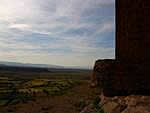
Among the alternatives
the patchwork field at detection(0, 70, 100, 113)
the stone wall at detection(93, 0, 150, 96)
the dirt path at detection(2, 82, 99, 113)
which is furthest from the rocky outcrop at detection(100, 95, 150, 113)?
the dirt path at detection(2, 82, 99, 113)

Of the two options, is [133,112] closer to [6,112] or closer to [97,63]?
[97,63]

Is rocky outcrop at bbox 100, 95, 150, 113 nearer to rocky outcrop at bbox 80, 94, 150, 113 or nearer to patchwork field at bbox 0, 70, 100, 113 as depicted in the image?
rocky outcrop at bbox 80, 94, 150, 113

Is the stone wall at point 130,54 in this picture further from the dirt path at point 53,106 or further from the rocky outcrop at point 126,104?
the dirt path at point 53,106

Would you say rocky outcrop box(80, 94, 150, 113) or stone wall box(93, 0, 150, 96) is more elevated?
stone wall box(93, 0, 150, 96)

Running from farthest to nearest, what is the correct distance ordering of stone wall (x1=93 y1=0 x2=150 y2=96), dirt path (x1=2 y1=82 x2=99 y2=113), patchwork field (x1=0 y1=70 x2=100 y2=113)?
1. patchwork field (x1=0 y1=70 x2=100 y2=113)
2. dirt path (x1=2 y1=82 x2=99 y2=113)
3. stone wall (x1=93 y1=0 x2=150 y2=96)

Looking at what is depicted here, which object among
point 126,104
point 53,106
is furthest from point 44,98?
point 126,104

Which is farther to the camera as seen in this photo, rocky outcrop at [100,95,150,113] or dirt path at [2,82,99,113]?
dirt path at [2,82,99,113]

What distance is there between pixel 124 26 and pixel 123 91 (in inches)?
49.3

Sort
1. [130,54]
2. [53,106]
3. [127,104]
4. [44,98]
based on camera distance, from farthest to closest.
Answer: [44,98] → [53,106] → [130,54] → [127,104]

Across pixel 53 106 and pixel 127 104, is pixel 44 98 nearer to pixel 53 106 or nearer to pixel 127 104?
pixel 53 106

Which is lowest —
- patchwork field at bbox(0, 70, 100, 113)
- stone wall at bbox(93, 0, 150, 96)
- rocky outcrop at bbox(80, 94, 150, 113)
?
patchwork field at bbox(0, 70, 100, 113)

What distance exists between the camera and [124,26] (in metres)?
3.52

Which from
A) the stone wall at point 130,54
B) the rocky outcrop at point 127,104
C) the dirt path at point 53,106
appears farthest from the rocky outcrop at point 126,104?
the dirt path at point 53,106

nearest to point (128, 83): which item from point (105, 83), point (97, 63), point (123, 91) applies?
point (123, 91)
